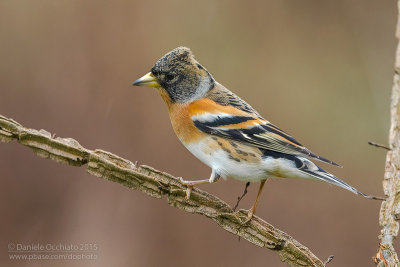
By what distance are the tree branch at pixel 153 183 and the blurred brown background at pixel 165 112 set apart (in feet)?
7.12

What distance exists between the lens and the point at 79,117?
5.20 metres

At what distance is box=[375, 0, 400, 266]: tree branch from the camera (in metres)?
2.60

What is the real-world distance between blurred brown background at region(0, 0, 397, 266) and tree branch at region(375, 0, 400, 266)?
241 centimetres

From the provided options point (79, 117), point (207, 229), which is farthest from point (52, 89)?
point (207, 229)

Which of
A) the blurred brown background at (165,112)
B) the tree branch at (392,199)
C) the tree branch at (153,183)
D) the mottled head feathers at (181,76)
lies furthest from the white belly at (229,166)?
the blurred brown background at (165,112)

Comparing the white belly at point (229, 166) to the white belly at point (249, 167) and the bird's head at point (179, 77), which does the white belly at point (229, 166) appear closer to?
the white belly at point (249, 167)

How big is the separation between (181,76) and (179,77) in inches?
0.6

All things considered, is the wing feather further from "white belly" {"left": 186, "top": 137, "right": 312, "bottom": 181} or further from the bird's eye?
the bird's eye

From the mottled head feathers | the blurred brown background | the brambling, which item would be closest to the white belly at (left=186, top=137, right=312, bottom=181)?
the brambling

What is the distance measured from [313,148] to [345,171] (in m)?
0.48

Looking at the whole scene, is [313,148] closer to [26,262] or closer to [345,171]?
[345,171]

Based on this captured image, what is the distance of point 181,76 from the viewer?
3609mm

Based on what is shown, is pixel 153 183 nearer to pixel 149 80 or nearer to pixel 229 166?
pixel 229 166

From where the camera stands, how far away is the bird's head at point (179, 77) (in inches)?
140
